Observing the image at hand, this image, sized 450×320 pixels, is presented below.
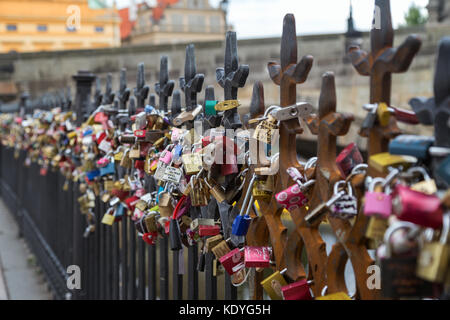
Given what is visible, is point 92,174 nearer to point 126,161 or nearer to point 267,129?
point 126,161

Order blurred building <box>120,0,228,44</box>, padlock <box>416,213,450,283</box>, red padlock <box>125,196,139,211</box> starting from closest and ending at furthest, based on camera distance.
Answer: padlock <box>416,213,450,283</box> → red padlock <box>125,196,139,211</box> → blurred building <box>120,0,228,44</box>

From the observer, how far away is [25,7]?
23.1m

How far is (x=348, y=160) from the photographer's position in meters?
1.40

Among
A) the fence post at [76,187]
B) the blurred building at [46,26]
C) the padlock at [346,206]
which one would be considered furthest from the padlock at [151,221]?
Answer: the blurred building at [46,26]

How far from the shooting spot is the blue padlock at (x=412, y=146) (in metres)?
1.10

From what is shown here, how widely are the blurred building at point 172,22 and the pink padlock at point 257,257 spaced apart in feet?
207

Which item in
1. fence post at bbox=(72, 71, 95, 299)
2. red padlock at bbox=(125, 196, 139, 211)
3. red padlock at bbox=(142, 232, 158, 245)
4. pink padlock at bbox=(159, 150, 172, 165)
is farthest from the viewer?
fence post at bbox=(72, 71, 95, 299)

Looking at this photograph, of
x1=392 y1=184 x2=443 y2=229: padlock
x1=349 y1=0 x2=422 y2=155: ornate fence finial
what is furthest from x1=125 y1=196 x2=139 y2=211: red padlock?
x1=392 y1=184 x2=443 y2=229: padlock

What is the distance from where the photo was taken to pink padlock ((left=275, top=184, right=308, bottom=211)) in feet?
4.96

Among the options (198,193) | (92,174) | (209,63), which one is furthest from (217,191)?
(209,63)

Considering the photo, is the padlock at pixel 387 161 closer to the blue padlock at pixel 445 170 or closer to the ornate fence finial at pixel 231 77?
the blue padlock at pixel 445 170

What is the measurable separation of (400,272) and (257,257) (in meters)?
0.73

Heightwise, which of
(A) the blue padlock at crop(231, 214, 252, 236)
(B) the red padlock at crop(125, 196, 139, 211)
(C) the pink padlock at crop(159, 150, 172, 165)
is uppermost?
(C) the pink padlock at crop(159, 150, 172, 165)

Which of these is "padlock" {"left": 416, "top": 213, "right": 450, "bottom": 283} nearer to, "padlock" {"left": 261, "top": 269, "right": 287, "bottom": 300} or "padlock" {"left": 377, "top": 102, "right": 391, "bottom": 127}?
"padlock" {"left": 377, "top": 102, "right": 391, "bottom": 127}
